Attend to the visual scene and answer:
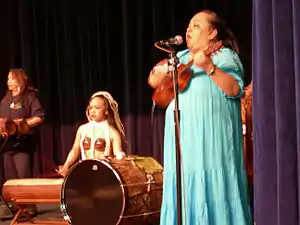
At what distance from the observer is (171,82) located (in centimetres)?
259

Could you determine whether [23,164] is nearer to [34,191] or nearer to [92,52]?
[34,191]

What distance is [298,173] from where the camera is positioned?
1622 mm

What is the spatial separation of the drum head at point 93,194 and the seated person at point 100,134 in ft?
1.29

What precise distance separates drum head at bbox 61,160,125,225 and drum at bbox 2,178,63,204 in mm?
314

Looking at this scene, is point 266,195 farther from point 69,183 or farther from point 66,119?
point 66,119

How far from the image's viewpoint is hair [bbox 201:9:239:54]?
261 centimetres

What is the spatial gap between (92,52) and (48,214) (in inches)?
69.0

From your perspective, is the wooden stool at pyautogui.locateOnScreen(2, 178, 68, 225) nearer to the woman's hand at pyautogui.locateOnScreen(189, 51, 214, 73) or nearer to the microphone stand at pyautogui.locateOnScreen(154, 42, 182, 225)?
the microphone stand at pyautogui.locateOnScreen(154, 42, 182, 225)

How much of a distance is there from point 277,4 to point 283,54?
15cm

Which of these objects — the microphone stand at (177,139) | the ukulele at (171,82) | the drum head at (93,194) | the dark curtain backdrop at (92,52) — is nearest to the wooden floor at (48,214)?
A: the dark curtain backdrop at (92,52)

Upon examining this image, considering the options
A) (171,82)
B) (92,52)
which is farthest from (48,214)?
(171,82)

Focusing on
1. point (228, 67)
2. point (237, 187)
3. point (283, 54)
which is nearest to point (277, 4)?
point (283, 54)

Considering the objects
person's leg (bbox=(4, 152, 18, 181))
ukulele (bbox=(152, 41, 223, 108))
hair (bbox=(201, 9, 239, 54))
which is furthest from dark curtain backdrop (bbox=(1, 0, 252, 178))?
ukulele (bbox=(152, 41, 223, 108))

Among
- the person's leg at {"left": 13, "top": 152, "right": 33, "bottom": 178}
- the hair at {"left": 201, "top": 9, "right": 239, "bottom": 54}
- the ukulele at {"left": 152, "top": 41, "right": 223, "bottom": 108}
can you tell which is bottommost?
the person's leg at {"left": 13, "top": 152, "right": 33, "bottom": 178}
